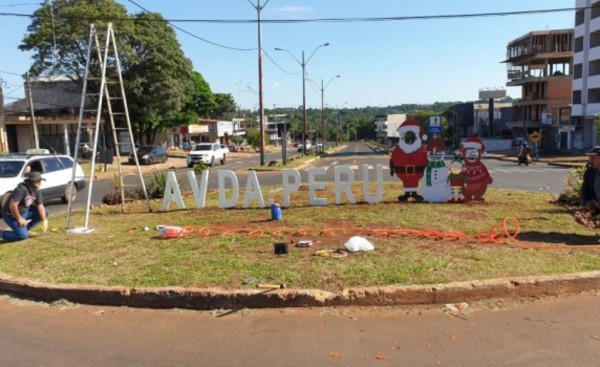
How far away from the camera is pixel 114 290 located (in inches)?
233

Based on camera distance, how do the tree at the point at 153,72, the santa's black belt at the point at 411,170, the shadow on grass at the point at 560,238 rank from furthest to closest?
1. the tree at the point at 153,72
2. the santa's black belt at the point at 411,170
3. the shadow on grass at the point at 560,238

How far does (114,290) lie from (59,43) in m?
38.2

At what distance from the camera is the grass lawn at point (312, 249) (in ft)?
20.6

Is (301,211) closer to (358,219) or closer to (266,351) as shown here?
(358,219)

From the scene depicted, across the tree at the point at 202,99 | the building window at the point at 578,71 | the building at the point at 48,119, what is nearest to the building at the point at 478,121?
the building window at the point at 578,71

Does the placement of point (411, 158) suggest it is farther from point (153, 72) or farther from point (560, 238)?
point (153, 72)

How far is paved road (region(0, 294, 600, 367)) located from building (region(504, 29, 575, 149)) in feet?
202

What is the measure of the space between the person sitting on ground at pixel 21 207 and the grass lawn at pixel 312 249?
0.31m

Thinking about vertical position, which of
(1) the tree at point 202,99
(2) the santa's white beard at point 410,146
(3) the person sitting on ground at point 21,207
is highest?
(1) the tree at point 202,99

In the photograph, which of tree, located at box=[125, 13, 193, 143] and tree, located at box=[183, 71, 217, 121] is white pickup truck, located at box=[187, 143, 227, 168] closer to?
tree, located at box=[125, 13, 193, 143]

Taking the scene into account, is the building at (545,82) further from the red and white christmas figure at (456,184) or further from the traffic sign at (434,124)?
the red and white christmas figure at (456,184)

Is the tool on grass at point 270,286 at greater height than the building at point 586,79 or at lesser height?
lesser

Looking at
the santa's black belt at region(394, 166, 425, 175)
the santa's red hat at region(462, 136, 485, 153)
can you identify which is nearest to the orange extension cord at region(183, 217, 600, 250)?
the santa's red hat at region(462, 136, 485, 153)

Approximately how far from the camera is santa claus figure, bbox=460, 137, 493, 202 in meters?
12.3
